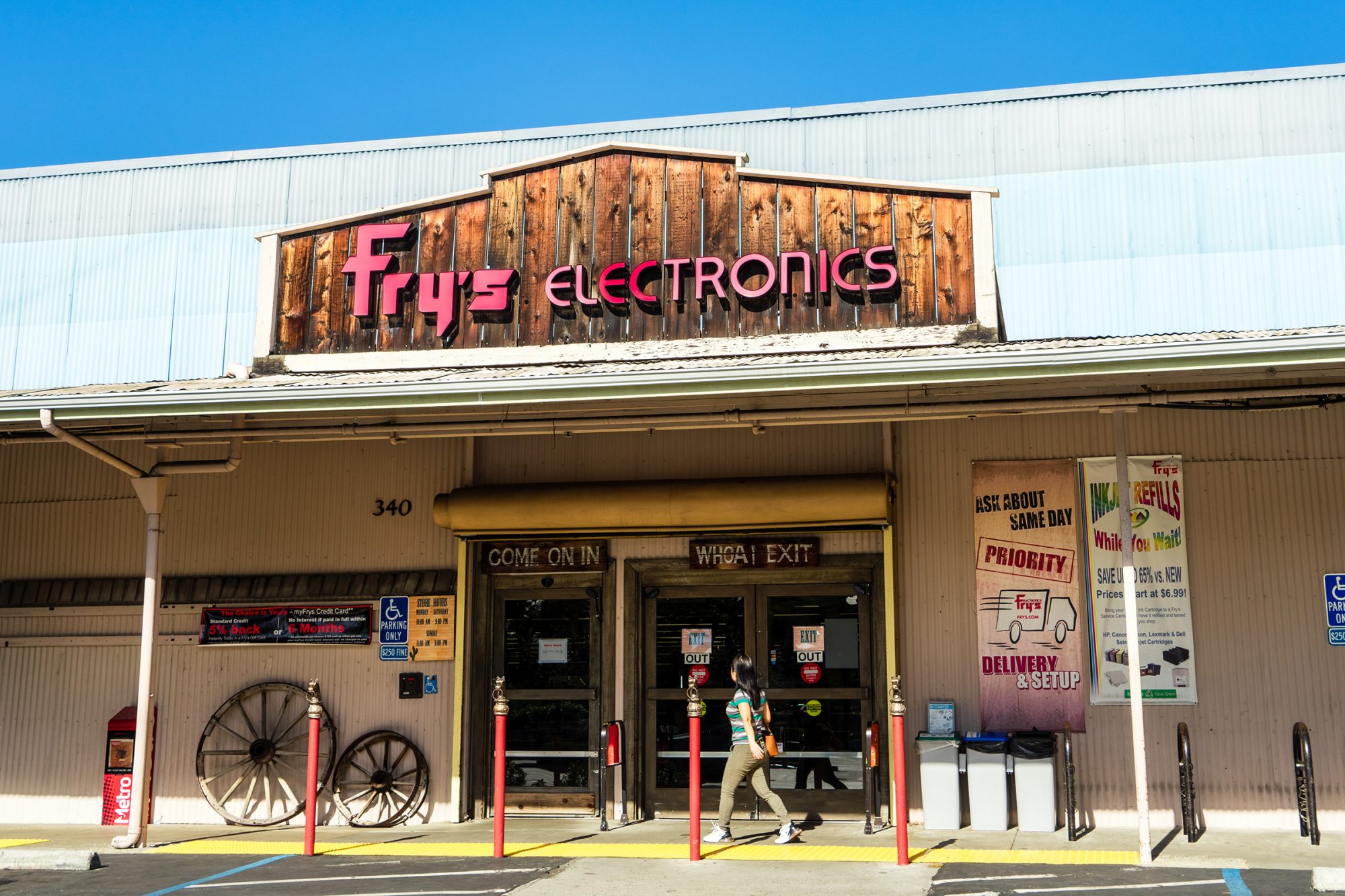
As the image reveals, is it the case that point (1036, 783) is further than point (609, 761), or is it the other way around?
point (609, 761)

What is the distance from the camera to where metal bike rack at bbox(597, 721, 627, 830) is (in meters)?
12.1

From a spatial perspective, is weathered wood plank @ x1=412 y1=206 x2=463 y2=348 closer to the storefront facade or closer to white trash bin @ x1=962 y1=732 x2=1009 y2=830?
the storefront facade

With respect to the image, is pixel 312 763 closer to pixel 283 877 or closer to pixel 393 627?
pixel 283 877

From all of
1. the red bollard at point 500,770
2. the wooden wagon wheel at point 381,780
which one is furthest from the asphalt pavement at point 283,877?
the wooden wagon wheel at point 381,780

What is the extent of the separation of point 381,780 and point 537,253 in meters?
5.39

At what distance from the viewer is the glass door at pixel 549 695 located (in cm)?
1300

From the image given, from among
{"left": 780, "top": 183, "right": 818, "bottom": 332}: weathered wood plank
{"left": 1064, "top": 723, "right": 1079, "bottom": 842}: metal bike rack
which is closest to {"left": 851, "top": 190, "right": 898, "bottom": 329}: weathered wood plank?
{"left": 780, "top": 183, "right": 818, "bottom": 332}: weathered wood plank

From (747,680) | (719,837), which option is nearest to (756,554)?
(747,680)

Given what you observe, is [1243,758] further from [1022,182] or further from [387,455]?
[387,455]

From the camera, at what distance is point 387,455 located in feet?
45.0

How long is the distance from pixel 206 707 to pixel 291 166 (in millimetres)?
6271

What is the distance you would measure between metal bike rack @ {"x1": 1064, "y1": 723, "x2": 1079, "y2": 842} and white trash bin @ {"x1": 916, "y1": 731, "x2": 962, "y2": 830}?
95cm

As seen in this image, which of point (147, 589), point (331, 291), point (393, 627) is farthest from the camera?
point (393, 627)

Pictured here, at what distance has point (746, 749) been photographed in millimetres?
11047
